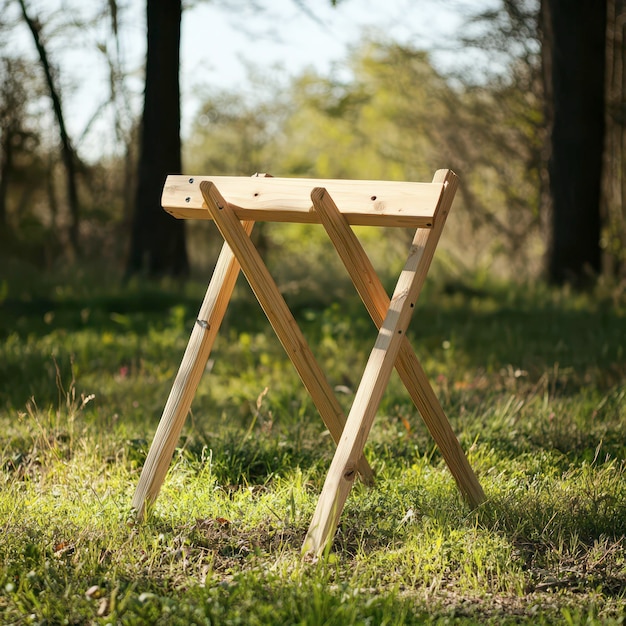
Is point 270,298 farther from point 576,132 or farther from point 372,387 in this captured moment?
point 576,132

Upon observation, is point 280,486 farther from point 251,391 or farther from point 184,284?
point 184,284

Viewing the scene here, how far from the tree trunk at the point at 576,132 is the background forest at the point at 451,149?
0.05 ft

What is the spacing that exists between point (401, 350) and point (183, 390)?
0.90 meters

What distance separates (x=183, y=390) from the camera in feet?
10.5

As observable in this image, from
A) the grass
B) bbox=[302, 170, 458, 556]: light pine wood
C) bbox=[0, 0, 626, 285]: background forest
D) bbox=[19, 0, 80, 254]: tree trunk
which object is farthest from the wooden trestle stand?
bbox=[19, 0, 80, 254]: tree trunk

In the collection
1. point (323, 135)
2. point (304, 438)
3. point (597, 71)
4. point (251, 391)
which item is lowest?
point (323, 135)

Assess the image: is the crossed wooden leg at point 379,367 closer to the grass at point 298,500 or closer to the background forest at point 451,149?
the grass at point 298,500

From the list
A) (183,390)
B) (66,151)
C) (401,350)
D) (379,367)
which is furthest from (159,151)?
(379,367)

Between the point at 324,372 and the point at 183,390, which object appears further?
the point at 324,372

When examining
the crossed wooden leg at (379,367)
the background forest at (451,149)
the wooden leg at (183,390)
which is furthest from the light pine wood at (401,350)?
the background forest at (451,149)

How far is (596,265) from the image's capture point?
965cm

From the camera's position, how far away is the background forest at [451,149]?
31.1ft

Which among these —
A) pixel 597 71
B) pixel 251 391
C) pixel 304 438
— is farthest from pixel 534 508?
pixel 597 71

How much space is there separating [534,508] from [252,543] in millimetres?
1159
